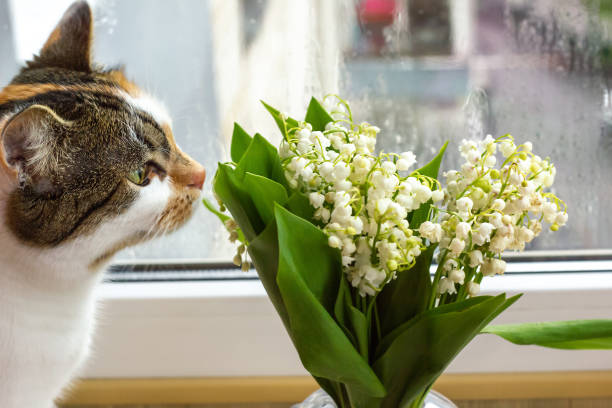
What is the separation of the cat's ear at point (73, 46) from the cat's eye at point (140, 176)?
18 centimetres

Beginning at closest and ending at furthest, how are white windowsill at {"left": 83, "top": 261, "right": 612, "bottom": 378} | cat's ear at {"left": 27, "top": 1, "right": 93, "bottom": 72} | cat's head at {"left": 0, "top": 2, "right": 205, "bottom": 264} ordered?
cat's head at {"left": 0, "top": 2, "right": 205, "bottom": 264}, cat's ear at {"left": 27, "top": 1, "right": 93, "bottom": 72}, white windowsill at {"left": 83, "top": 261, "right": 612, "bottom": 378}

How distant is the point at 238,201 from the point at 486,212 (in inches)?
9.2

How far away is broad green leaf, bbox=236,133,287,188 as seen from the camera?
0.59 meters

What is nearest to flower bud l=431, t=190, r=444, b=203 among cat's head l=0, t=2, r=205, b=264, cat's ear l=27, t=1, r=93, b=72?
cat's head l=0, t=2, r=205, b=264

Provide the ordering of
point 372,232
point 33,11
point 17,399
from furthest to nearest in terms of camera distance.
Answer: point 33,11, point 17,399, point 372,232

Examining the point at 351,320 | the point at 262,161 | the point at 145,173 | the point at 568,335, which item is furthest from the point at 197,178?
the point at 568,335

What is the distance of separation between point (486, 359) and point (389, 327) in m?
0.38

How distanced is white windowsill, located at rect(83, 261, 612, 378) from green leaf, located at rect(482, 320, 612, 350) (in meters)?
0.29

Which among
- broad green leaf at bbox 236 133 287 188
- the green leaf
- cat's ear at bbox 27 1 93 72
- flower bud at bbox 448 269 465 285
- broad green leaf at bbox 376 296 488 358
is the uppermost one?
cat's ear at bbox 27 1 93 72

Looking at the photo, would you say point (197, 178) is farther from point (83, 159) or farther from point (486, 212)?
point (486, 212)

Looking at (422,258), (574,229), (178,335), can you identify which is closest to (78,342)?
(178,335)

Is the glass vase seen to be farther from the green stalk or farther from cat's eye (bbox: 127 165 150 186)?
cat's eye (bbox: 127 165 150 186)

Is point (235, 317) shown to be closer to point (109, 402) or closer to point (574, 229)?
point (109, 402)

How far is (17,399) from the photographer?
28.2 inches
